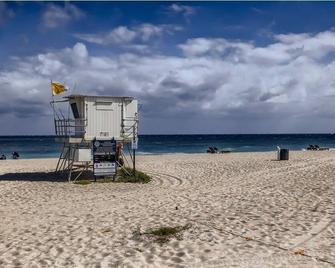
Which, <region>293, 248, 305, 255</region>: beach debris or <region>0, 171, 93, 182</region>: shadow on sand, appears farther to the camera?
<region>0, 171, 93, 182</region>: shadow on sand

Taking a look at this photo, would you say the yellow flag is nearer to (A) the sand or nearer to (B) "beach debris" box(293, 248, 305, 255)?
(A) the sand

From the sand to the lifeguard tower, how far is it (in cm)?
151

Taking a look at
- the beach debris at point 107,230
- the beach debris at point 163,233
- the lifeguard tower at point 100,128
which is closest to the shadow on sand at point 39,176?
the lifeguard tower at point 100,128

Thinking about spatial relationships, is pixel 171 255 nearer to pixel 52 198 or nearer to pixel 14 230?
pixel 14 230

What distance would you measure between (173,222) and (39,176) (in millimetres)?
13145

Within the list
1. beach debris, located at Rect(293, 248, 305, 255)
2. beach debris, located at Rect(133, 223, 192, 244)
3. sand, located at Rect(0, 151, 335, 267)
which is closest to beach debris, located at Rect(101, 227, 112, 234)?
sand, located at Rect(0, 151, 335, 267)

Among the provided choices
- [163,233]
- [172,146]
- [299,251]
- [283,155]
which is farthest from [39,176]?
[172,146]

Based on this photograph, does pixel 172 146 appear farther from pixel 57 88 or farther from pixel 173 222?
pixel 173 222

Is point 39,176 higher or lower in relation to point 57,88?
lower

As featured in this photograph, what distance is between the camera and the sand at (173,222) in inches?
307

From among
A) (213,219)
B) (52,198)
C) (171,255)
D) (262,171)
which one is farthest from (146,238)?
(262,171)

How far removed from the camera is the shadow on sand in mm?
20406

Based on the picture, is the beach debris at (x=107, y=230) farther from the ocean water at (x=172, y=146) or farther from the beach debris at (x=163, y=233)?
the ocean water at (x=172, y=146)

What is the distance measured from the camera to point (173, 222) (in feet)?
34.3
